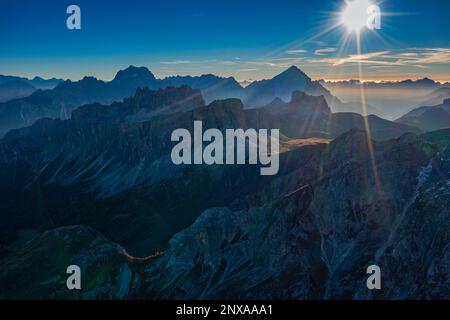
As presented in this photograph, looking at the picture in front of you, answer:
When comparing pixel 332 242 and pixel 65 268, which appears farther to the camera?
pixel 65 268

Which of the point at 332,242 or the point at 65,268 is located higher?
the point at 332,242

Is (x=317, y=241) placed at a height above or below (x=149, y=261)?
above

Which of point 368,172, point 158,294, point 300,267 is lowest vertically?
point 158,294

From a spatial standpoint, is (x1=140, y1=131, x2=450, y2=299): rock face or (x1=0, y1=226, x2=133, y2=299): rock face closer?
(x1=140, y1=131, x2=450, y2=299): rock face

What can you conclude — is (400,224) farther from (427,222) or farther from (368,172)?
(368,172)

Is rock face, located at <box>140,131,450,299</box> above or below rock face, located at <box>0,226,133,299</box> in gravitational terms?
above

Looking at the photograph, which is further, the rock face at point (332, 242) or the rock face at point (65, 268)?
the rock face at point (65, 268)

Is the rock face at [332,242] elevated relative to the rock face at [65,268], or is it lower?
elevated

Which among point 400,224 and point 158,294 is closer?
point 400,224
